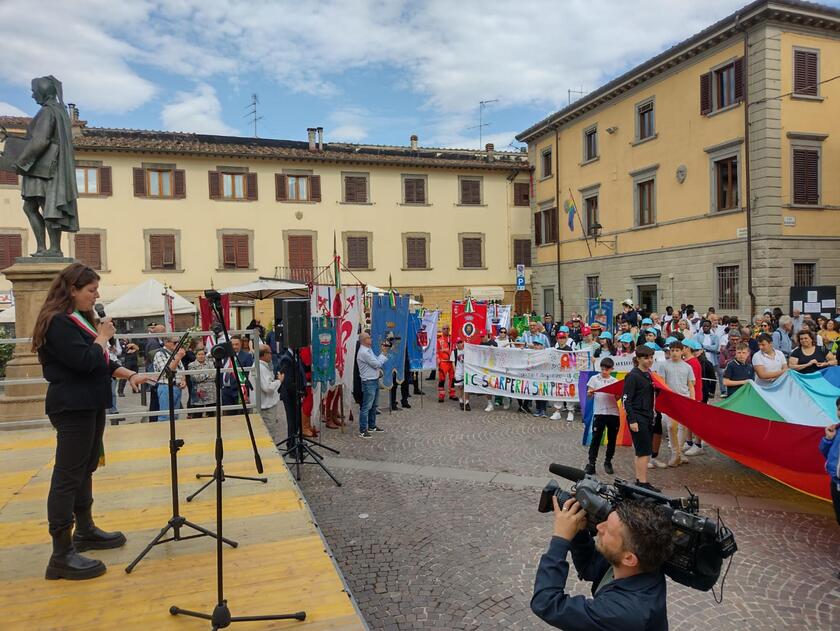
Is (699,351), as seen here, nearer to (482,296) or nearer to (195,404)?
(195,404)

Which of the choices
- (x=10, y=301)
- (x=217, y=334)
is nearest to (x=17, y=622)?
(x=217, y=334)

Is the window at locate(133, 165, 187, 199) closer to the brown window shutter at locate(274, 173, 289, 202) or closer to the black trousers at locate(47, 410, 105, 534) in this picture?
the brown window shutter at locate(274, 173, 289, 202)

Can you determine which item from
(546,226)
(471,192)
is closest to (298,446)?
(546,226)

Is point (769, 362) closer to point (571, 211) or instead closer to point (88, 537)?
point (88, 537)

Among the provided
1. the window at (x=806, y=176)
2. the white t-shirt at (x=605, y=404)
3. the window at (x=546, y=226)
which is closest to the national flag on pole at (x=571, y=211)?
the window at (x=546, y=226)

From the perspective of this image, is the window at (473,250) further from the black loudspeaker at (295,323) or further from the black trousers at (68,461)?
the black trousers at (68,461)

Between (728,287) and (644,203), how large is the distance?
6.06 m

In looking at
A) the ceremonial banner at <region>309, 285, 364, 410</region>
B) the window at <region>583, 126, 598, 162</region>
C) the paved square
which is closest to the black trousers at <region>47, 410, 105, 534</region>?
the paved square

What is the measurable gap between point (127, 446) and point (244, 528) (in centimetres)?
324

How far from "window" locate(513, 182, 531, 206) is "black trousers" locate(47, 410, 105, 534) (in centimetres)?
3381

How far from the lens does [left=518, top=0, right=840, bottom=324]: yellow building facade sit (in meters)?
19.5

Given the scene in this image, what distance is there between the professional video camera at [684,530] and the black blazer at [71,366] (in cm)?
285

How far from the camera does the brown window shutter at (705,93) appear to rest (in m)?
21.6

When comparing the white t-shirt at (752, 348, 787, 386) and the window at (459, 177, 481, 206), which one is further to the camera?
the window at (459, 177, 481, 206)
